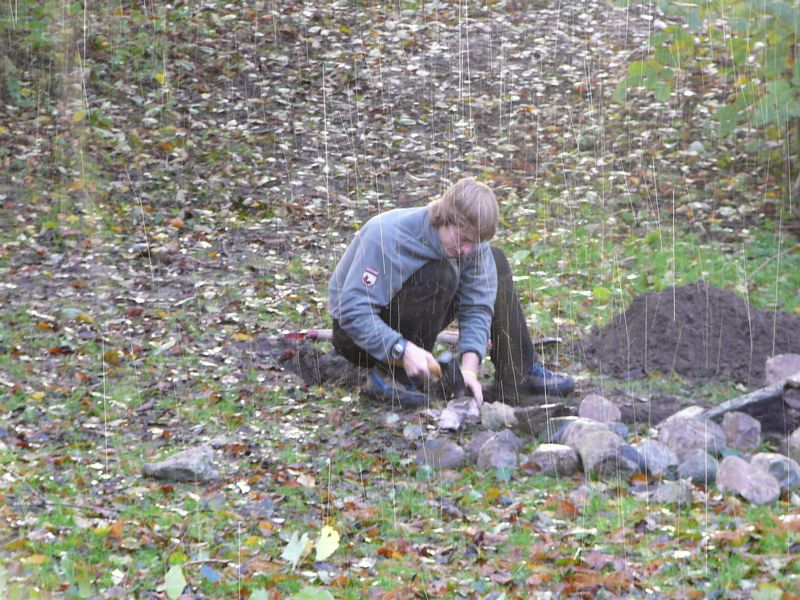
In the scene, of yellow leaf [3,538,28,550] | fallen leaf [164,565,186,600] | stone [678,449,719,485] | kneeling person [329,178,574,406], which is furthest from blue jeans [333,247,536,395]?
fallen leaf [164,565,186,600]

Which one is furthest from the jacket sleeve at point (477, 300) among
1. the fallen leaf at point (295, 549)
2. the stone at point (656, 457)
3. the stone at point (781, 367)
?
the fallen leaf at point (295, 549)

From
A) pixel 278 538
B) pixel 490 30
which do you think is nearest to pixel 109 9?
pixel 490 30

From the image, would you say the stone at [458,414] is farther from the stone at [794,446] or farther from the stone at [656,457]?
the stone at [794,446]

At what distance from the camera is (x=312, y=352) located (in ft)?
17.9

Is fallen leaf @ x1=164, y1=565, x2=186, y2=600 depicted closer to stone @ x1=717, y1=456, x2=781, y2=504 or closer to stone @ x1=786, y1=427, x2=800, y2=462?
stone @ x1=717, y1=456, x2=781, y2=504

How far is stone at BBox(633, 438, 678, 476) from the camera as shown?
3.98 metres

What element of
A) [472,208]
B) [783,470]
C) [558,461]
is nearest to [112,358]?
[472,208]

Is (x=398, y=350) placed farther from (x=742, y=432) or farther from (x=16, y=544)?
(x=16, y=544)

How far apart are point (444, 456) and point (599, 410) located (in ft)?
2.54

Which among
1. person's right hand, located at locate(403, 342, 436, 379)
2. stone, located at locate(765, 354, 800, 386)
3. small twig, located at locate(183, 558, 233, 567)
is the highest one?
person's right hand, located at locate(403, 342, 436, 379)

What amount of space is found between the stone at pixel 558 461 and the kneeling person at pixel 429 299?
25.4 inches

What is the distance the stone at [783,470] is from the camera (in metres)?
3.77

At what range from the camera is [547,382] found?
490 centimetres

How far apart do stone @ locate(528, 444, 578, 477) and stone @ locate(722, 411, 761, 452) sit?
0.66 meters
